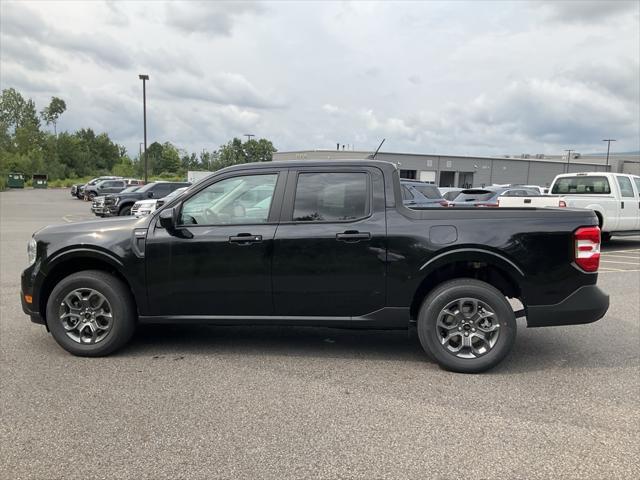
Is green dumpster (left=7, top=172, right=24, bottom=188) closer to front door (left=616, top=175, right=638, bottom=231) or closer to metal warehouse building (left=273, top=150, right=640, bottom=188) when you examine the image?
metal warehouse building (left=273, top=150, right=640, bottom=188)

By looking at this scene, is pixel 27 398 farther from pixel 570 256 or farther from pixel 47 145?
pixel 47 145

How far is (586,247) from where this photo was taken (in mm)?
4328

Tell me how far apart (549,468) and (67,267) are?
14.2ft

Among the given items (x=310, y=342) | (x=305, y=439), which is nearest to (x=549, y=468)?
(x=305, y=439)

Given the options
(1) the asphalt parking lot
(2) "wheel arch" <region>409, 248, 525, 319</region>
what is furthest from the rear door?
(1) the asphalt parking lot

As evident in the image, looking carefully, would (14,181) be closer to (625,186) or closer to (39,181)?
(39,181)

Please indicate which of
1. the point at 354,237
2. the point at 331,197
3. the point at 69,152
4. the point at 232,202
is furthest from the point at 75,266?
the point at 69,152

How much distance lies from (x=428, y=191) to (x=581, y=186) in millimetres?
3816

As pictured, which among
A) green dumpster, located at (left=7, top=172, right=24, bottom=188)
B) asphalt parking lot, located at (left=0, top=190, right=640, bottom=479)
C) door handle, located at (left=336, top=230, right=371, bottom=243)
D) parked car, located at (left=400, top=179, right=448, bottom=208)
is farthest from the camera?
green dumpster, located at (left=7, top=172, right=24, bottom=188)

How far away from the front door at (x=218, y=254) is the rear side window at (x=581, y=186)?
10.8 meters

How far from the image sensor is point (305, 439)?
320 centimetres

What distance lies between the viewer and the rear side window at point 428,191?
1359 centimetres

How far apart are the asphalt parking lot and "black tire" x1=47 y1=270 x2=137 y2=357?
0.42 ft

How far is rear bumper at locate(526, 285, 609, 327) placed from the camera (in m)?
4.36
